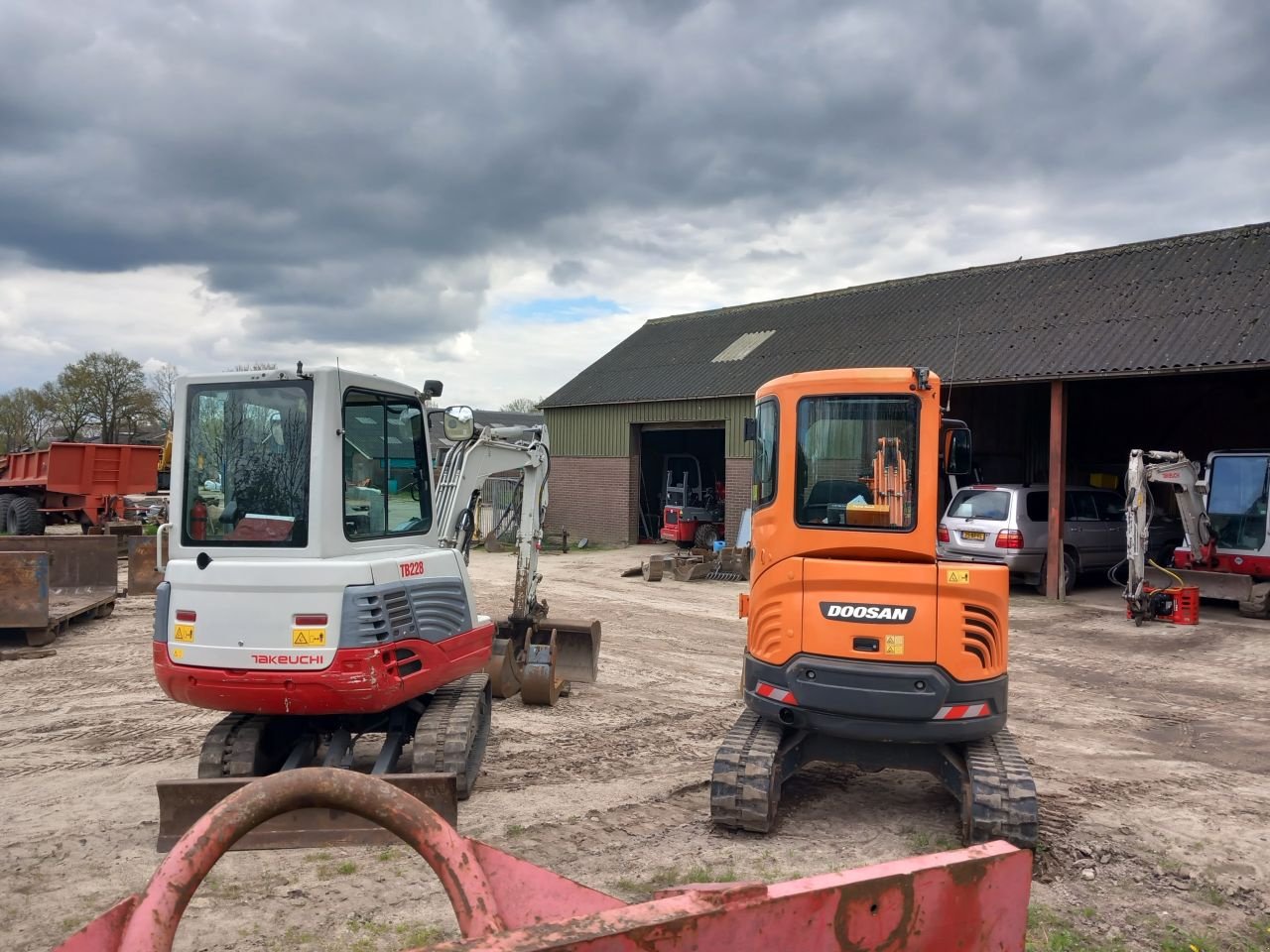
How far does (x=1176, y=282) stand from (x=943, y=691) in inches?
612

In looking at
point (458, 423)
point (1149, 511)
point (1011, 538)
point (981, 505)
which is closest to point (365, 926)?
point (458, 423)

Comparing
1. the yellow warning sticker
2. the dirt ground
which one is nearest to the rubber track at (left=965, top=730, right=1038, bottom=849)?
the dirt ground

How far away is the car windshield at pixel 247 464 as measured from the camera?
5.71 metres

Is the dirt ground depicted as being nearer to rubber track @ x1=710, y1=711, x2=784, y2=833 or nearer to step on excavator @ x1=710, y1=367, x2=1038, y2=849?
rubber track @ x1=710, y1=711, x2=784, y2=833

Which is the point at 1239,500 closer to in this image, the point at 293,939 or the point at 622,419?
the point at 622,419

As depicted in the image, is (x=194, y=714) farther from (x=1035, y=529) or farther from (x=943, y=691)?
(x=1035, y=529)

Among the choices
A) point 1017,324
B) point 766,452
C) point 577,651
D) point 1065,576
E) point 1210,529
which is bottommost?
point 577,651

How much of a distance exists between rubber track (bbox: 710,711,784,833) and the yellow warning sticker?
7.68 ft

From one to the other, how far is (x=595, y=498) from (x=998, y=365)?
12159 mm

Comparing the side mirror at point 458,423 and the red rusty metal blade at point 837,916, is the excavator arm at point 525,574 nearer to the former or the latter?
the side mirror at point 458,423

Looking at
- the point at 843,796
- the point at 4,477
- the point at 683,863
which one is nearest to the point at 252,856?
the point at 683,863

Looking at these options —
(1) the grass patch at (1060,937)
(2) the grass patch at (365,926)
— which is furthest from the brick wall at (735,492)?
(2) the grass patch at (365,926)

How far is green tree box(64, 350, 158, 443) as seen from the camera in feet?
154

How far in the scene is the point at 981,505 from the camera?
54.3 feet
